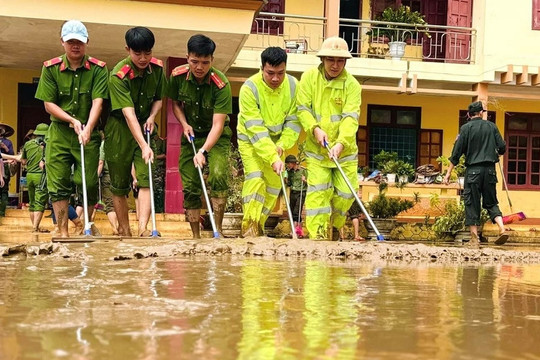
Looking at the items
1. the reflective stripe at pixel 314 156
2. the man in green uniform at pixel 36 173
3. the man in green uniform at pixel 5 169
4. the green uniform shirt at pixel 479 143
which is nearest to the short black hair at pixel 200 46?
the reflective stripe at pixel 314 156

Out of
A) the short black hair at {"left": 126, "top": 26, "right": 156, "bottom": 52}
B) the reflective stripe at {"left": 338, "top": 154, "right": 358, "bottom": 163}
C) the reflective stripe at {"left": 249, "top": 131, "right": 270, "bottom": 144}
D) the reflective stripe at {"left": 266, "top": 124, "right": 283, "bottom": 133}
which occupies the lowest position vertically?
the reflective stripe at {"left": 338, "top": 154, "right": 358, "bottom": 163}

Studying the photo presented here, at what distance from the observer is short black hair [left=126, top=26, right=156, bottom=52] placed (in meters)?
7.13

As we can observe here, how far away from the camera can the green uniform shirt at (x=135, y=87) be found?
7.29m

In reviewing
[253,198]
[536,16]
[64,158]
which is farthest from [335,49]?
[536,16]

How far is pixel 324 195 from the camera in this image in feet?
25.0

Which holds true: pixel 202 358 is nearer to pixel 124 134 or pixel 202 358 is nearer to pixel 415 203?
pixel 124 134

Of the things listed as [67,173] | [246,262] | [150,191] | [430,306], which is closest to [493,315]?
[430,306]

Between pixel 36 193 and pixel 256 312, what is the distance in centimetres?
923

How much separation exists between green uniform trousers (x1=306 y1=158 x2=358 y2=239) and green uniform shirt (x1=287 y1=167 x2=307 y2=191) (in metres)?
6.16

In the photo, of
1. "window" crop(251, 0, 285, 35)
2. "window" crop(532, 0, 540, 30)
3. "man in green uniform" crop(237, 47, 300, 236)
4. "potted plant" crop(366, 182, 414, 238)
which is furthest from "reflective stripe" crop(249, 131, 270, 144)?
"window" crop(532, 0, 540, 30)

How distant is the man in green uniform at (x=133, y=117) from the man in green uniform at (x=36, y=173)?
4412 mm

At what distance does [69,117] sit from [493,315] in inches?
187

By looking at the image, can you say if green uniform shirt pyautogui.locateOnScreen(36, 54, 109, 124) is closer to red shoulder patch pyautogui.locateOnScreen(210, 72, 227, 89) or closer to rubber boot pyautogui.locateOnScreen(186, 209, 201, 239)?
red shoulder patch pyautogui.locateOnScreen(210, 72, 227, 89)

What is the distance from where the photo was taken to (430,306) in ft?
11.5
